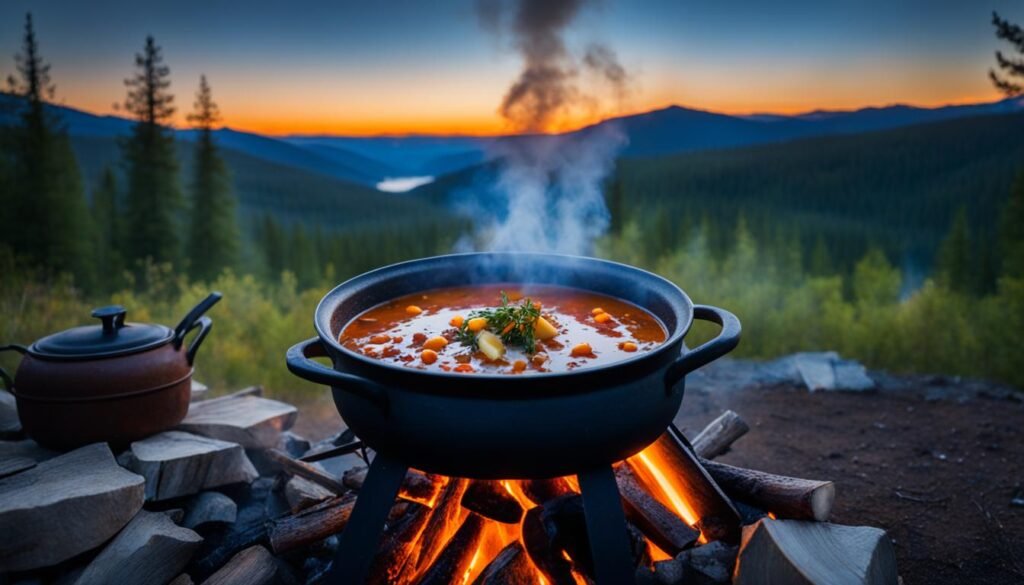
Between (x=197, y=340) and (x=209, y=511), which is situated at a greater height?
(x=197, y=340)

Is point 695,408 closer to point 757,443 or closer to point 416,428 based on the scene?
point 757,443

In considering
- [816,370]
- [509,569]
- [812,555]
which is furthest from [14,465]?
[816,370]

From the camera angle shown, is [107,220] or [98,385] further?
[107,220]

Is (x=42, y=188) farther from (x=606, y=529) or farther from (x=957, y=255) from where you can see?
(x=957, y=255)

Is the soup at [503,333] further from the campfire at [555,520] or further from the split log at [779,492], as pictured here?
the split log at [779,492]

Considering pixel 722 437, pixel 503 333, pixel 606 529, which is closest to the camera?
pixel 606 529

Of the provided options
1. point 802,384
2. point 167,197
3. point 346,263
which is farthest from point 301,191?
point 802,384

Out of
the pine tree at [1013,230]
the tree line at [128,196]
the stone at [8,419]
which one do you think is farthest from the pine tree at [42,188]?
the pine tree at [1013,230]

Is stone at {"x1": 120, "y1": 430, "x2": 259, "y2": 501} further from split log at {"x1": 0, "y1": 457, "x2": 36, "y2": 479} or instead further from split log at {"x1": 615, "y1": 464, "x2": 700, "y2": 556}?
split log at {"x1": 615, "y1": 464, "x2": 700, "y2": 556}
